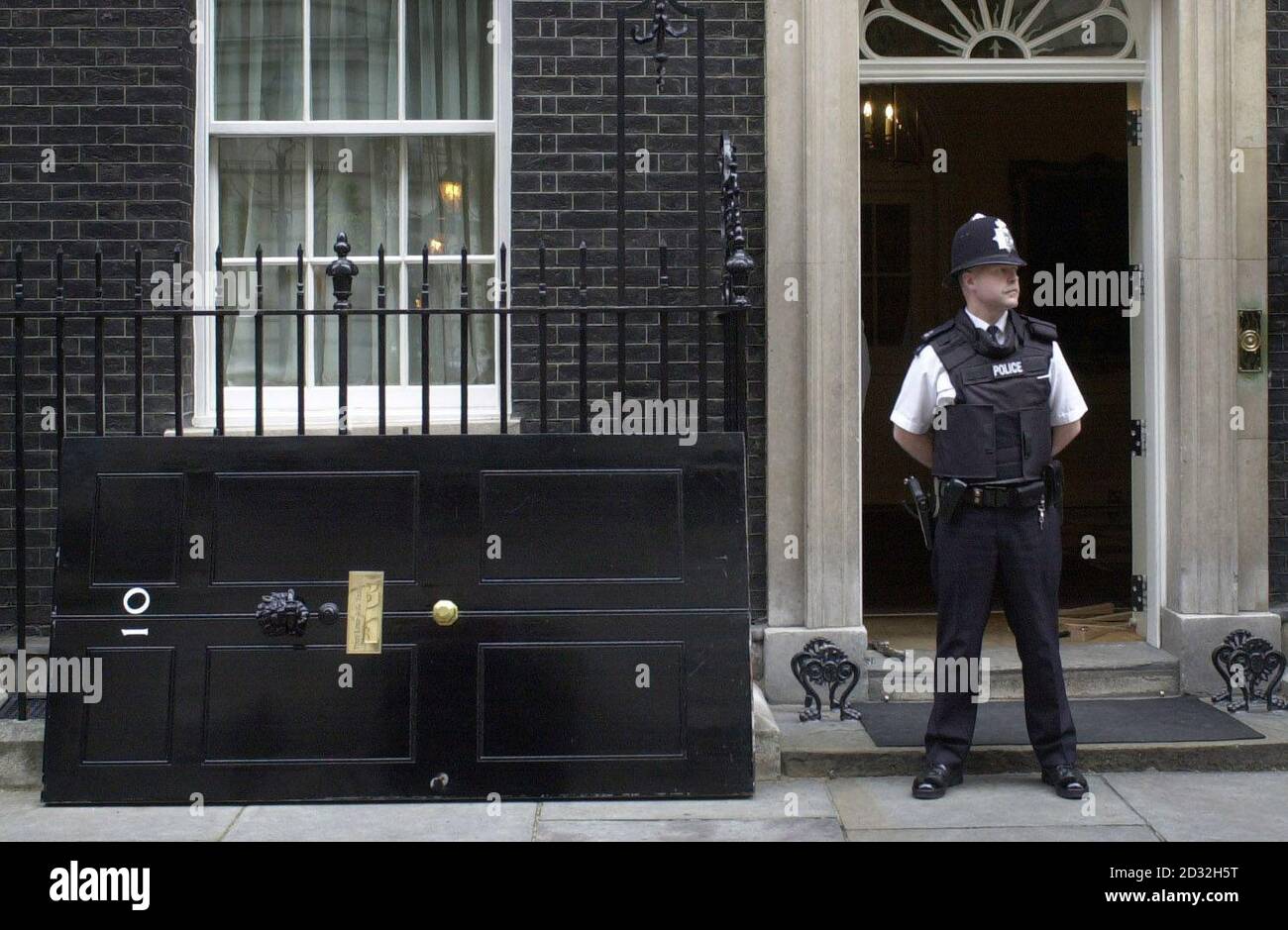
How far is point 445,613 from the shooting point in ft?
19.0

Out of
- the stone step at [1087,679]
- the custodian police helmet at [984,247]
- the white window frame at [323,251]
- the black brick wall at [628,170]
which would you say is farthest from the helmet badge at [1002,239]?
the white window frame at [323,251]

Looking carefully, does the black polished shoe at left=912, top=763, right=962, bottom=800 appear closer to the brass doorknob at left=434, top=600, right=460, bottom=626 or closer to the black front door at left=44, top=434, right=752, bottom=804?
the black front door at left=44, top=434, right=752, bottom=804

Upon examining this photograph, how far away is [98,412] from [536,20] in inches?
119

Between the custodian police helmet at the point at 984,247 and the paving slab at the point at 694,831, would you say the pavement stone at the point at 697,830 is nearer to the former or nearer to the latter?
the paving slab at the point at 694,831

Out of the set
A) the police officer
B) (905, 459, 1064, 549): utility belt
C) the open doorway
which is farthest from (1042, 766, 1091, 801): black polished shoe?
the open doorway

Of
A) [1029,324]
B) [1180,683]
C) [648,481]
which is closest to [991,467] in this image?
[1029,324]

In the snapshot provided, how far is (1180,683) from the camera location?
730 centimetres

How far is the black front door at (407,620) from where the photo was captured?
5770 mm

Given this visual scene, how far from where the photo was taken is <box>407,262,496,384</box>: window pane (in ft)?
25.2

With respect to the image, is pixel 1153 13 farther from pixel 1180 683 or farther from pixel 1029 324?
pixel 1180 683

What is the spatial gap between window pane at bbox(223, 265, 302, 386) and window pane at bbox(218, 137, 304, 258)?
0.51ft

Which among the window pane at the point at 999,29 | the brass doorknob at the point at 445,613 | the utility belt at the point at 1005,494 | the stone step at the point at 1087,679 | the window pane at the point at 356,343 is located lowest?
the stone step at the point at 1087,679

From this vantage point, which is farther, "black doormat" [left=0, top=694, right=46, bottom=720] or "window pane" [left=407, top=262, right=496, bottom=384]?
"window pane" [left=407, top=262, right=496, bottom=384]

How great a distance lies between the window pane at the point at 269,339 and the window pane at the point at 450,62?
1.13 m
